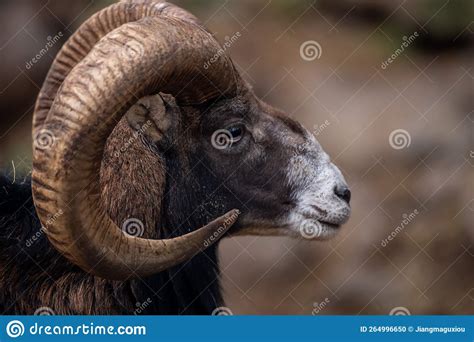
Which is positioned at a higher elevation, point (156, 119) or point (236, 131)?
point (236, 131)

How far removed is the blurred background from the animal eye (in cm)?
347

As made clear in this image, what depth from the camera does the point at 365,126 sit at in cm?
988

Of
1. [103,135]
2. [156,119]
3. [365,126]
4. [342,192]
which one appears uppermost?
[365,126]

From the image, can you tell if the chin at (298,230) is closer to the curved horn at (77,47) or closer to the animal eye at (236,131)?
the animal eye at (236,131)

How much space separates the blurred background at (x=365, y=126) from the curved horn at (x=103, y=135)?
4038mm

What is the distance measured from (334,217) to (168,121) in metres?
1.21

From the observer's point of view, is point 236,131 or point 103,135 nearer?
point 103,135

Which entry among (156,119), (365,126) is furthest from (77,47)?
(365,126)

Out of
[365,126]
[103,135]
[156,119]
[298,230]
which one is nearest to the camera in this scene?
[103,135]

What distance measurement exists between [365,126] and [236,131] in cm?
423

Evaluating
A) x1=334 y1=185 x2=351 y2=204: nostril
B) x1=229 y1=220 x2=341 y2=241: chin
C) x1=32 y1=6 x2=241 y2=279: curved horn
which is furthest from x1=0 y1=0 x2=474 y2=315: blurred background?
x1=32 y1=6 x2=241 y2=279: curved horn

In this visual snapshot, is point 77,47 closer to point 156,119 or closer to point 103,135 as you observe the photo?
point 156,119

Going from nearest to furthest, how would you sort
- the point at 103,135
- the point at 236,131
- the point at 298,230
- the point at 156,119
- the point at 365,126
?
the point at 103,135, the point at 156,119, the point at 236,131, the point at 298,230, the point at 365,126

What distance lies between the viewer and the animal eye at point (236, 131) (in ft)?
19.2
